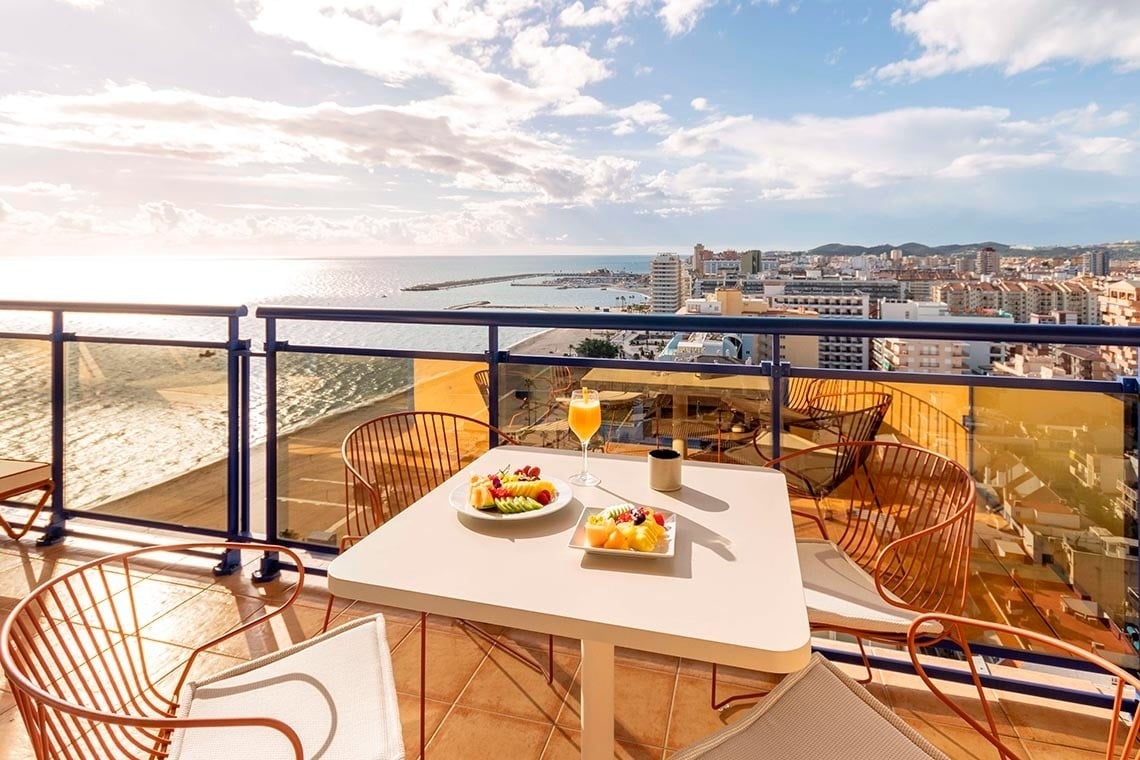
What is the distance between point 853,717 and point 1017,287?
13.2m

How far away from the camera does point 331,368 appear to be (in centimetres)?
281

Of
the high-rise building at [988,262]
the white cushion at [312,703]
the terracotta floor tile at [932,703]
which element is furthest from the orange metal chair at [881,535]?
the high-rise building at [988,262]

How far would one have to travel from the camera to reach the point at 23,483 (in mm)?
3053

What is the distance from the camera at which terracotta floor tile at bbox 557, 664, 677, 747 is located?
1.88 meters

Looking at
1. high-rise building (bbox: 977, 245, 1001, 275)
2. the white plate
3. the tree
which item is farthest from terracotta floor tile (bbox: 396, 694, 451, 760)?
high-rise building (bbox: 977, 245, 1001, 275)

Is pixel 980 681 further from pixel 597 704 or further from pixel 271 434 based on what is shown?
pixel 271 434

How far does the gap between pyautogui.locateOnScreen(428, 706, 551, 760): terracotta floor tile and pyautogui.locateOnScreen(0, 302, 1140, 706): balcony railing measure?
0.94 m

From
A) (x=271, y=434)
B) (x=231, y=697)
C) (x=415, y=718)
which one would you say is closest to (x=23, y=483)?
(x=271, y=434)

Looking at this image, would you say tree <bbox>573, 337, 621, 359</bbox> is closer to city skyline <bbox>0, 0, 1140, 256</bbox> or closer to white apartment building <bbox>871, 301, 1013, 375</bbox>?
white apartment building <bbox>871, 301, 1013, 375</bbox>

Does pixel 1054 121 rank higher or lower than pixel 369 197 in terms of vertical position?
higher

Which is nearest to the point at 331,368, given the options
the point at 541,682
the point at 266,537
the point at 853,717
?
the point at 266,537

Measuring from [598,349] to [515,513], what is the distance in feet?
4.12

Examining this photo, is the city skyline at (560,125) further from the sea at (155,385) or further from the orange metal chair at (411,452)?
the orange metal chair at (411,452)

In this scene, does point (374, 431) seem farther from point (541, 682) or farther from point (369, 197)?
point (369, 197)
